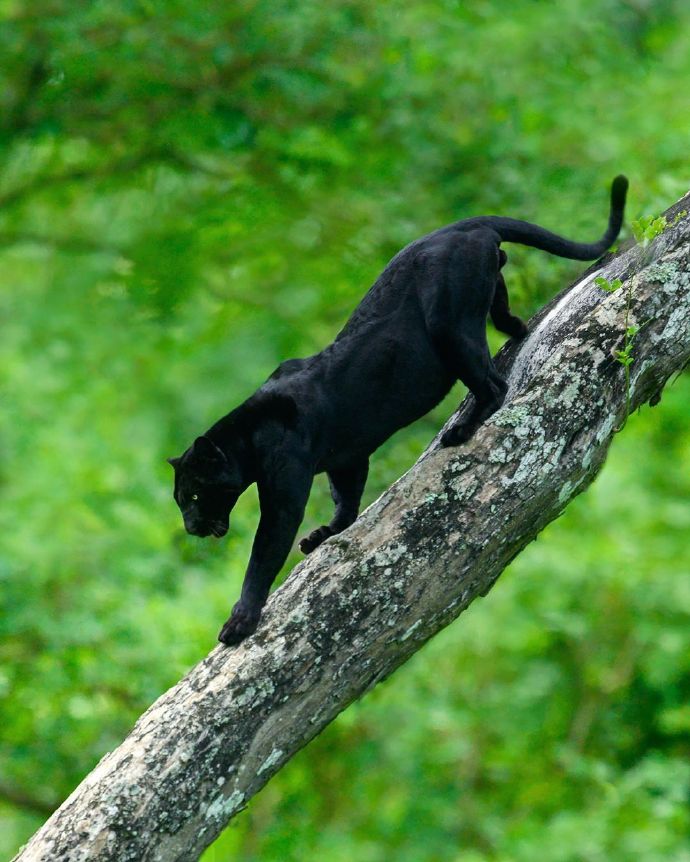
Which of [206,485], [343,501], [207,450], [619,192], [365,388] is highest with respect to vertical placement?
[619,192]

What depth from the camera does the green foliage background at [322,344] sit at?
676 cm

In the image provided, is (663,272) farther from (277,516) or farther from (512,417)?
(277,516)

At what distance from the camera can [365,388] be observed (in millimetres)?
3533

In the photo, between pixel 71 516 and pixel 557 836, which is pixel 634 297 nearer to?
pixel 557 836

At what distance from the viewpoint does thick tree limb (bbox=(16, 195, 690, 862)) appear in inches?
112

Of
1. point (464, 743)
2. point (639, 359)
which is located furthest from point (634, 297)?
point (464, 743)

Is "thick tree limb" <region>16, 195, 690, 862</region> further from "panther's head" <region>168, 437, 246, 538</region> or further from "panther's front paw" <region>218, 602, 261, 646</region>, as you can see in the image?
"panther's head" <region>168, 437, 246, 538</region>

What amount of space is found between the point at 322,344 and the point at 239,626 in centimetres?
422

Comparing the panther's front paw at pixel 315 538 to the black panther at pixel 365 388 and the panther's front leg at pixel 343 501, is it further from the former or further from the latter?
the black panther at pixel 365 388

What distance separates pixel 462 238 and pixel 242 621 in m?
1.44

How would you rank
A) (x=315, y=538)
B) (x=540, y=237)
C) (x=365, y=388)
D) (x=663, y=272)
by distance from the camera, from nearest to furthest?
(x=663, y=272) → (x=365, y=388) → (x=540, y=237) → (x=315, y=538)

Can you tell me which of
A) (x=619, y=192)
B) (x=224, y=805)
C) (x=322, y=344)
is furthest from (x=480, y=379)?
(x=322, y=344)

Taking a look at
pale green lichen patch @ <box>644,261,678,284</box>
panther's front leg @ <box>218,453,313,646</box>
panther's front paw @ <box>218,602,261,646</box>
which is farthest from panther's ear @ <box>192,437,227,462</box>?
pale green lichen patch @ <box>644,261,678,284</box>

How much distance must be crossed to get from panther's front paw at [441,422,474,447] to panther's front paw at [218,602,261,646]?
758 mm
